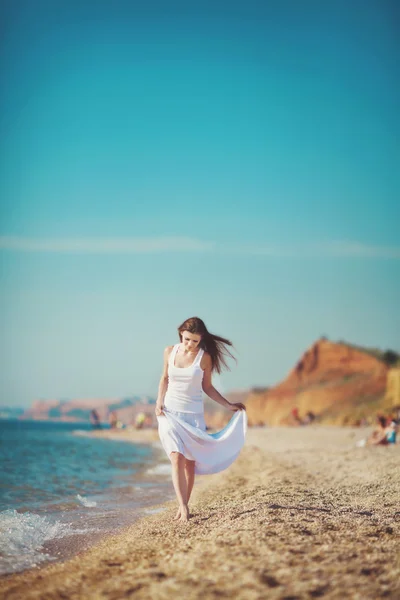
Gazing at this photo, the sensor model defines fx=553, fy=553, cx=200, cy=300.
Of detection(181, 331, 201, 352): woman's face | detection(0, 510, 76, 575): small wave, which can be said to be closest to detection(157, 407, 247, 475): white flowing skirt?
detection(181, 331, 201, 352): woman's face

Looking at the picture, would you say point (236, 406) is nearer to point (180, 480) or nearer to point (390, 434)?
point (180, 480)

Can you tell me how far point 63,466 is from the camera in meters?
16.2

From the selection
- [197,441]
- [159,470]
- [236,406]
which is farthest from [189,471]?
[159,470]

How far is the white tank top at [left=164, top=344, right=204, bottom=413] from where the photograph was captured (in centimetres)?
618

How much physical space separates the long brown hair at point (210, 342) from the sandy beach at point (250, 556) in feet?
5.63

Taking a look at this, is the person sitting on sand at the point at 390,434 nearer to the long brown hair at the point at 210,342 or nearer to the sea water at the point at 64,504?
the sea water at the point at 64,504

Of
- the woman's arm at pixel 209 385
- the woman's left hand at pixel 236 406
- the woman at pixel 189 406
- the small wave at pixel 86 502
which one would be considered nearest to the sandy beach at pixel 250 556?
the woman at pixel 189 406

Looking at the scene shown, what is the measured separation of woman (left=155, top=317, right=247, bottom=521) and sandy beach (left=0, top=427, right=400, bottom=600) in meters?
0.53

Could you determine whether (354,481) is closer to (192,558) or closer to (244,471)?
(244,471)

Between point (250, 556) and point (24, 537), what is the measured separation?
3.35m

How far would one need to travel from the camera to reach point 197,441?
20.5 ft

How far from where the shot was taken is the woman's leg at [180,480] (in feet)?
20.0

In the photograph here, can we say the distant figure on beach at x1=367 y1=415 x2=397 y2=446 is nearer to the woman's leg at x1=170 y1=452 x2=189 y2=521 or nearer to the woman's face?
the woman's leg at x1=170 y1=452 x2=189 y2=521

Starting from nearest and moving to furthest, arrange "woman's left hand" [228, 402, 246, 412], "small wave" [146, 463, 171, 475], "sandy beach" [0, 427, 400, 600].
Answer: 1. "sandy beach" [0, 427, 400, 600]
2. "woman's left hand" [228, 402, 246, 412]
3. "small wave" [146, 463, 171, 475]
